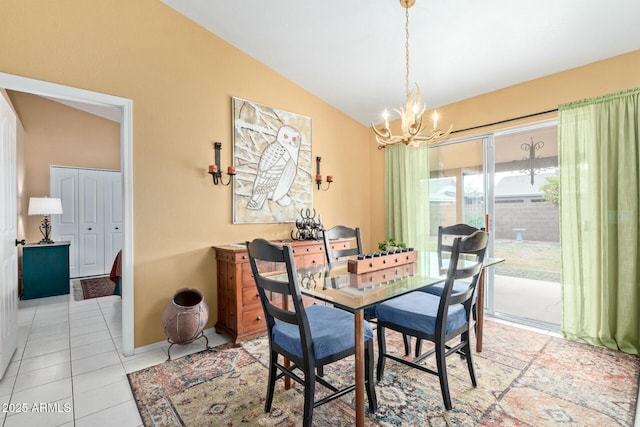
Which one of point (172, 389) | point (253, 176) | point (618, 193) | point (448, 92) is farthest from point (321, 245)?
point (618, 193)

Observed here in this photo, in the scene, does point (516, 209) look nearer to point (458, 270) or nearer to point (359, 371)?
point (458, 270)

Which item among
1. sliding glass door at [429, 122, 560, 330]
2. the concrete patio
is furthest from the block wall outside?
the concrete patio

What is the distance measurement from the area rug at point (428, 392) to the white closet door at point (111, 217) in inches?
179

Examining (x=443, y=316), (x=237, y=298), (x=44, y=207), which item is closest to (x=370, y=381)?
(x=443, y=316)

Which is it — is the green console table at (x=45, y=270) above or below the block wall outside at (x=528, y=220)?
below

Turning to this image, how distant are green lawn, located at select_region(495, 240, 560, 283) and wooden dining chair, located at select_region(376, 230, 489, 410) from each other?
1695mm

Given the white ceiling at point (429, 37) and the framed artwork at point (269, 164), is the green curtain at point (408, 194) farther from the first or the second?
the framed artwork at point (269, 164)

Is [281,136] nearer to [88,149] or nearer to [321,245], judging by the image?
[321,245]

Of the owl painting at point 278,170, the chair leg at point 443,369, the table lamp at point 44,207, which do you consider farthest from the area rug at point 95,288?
the chair leg at point 443,369

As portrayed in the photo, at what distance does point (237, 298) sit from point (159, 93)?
78.5 inches

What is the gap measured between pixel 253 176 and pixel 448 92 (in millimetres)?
2416

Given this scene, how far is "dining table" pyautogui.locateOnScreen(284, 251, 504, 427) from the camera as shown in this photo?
4.93ft

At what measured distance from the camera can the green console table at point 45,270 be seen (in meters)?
4.23

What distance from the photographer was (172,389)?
6.73ft
